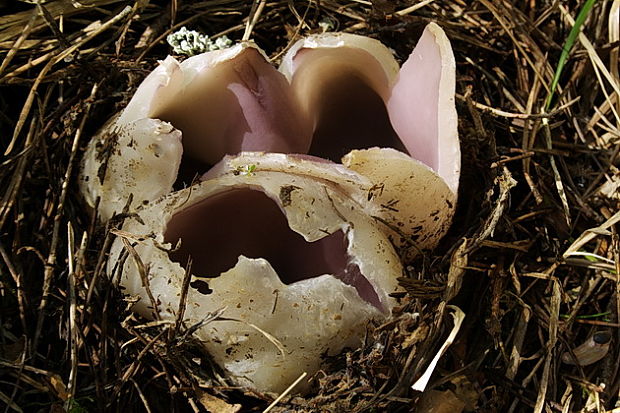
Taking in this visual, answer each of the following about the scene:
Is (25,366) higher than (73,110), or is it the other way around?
(73,110)

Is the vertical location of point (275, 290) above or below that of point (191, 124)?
below

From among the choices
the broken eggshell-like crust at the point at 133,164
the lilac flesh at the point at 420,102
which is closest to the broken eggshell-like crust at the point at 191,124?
the broken eggshell-like crust at the point at 133,164

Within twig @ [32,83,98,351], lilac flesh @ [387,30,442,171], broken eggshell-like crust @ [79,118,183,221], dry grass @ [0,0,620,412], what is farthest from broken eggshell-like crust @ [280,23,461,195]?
twig @ [32,83,98,351]

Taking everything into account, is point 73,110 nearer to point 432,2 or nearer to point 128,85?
point 128,85

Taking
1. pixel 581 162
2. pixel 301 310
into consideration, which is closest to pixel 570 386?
pixel 581 162

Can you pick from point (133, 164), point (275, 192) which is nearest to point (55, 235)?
point (133, 164)

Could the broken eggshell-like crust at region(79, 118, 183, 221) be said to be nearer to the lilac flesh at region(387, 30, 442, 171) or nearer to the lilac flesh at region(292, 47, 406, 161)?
the lilac flesh at region(292, 47, 406, 161)

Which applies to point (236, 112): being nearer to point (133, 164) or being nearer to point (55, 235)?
point (133, 164)
